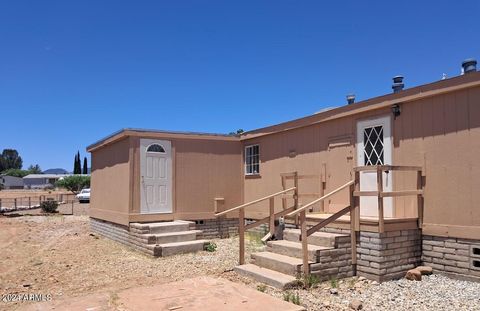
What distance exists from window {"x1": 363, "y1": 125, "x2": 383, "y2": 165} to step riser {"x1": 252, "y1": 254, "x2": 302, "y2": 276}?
292 cm

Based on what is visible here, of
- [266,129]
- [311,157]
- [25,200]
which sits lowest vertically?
[25,200]

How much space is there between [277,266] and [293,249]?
46cm

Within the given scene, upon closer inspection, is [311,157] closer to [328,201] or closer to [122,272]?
[328,201]

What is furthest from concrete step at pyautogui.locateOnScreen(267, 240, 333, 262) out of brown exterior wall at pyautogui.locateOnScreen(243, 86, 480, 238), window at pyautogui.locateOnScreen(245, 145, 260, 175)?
window at pyautogui.locateOnScreen(245, 145, 260, 175)

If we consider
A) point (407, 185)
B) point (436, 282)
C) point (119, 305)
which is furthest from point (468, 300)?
point (119, 305)

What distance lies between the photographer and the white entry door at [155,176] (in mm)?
10758

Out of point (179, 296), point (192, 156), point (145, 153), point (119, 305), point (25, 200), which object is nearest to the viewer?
point (119, 305)

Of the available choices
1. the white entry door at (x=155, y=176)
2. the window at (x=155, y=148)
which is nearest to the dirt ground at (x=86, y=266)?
the white entry door at (x=155, y=176)

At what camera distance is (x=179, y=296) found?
18.1ft

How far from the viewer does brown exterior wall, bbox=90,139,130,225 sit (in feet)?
35.5

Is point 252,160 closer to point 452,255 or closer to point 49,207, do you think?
point 452,255

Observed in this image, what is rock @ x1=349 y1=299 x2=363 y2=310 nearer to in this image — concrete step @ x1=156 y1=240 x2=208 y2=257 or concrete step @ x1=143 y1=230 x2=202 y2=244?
concrete step @ x1=156 y1=240 x2=208 y2=257

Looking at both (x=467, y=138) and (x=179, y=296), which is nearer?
(x=179, y=296)

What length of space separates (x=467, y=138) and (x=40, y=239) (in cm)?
1164
